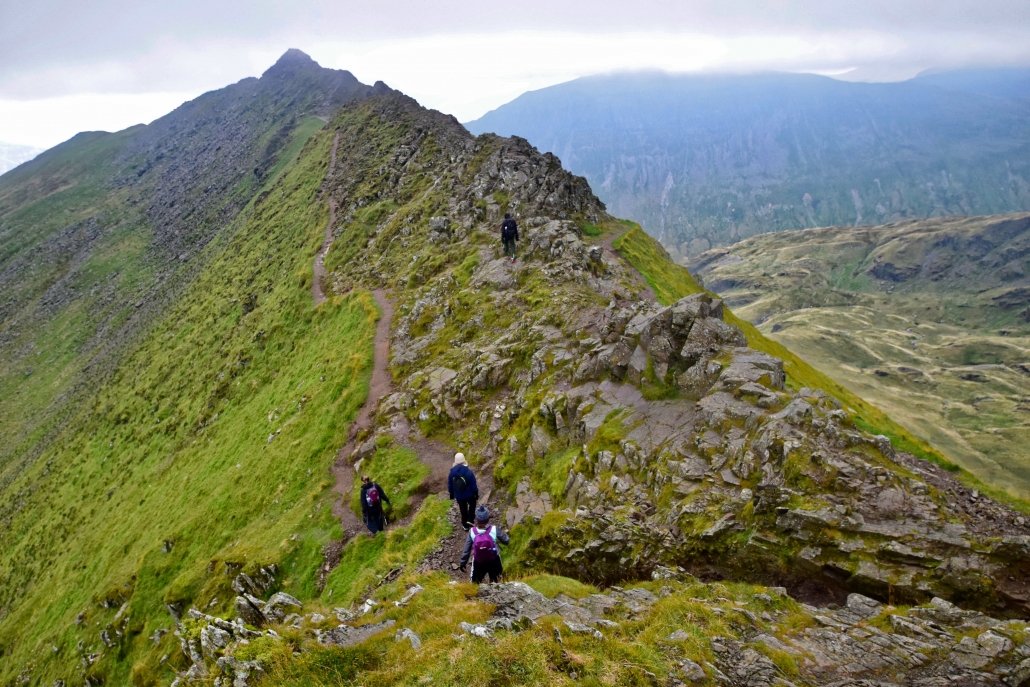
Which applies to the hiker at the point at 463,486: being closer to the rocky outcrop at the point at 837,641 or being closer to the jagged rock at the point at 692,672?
the rocky outcrop at the point at 837,641

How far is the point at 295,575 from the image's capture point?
2883 centimetres

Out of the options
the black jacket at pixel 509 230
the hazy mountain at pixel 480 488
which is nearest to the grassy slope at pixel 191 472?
the hazy mountain at pixel 480 488

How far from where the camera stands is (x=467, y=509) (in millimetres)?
23969

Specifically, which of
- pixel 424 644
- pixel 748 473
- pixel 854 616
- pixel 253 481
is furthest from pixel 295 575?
pixel 854 616

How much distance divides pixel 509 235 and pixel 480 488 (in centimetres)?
2725

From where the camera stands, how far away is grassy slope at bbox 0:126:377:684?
3478 cm

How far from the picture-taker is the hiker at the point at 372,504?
1074 inches

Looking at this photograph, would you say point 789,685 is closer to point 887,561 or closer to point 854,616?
point 854,616

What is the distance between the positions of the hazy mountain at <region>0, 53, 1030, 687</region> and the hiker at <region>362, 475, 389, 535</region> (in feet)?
3.53

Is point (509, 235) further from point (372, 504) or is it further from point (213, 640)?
point (213, 640)

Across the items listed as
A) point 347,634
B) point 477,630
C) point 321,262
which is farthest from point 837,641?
point 321,262

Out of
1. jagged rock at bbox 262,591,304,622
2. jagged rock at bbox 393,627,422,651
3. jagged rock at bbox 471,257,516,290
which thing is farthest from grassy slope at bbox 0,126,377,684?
jagged rock at bbox 393,627,422,651

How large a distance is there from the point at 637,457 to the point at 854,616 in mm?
9811

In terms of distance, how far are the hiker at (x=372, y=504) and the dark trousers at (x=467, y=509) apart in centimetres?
506
